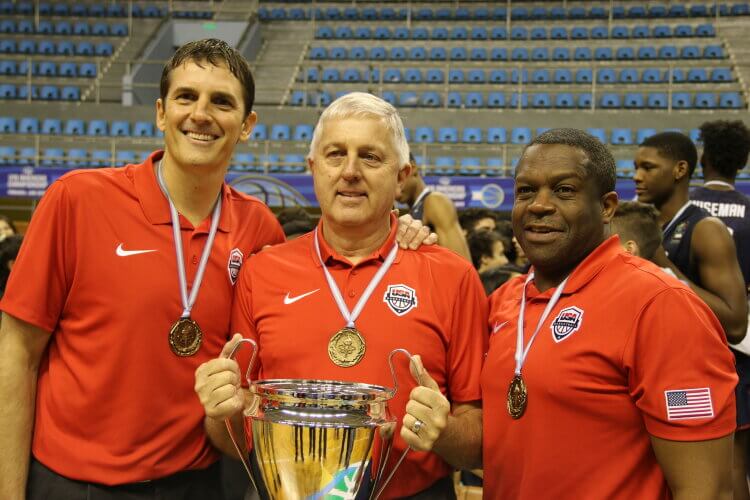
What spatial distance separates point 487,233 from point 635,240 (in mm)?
2492

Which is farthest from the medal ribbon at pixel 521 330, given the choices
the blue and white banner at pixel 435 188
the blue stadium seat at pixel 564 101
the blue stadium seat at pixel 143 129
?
the blue stadium seat at pixel 143 129

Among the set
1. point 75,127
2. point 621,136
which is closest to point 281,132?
point 75,127

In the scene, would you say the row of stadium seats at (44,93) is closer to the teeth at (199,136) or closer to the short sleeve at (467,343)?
the teeth at (199,136)

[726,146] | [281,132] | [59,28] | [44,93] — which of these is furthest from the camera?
[59,28]

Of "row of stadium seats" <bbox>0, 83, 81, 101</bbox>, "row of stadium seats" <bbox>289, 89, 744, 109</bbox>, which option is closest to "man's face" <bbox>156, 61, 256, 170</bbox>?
"row of stadium seats" <bbox>289, 89, 744, 109</bbox>

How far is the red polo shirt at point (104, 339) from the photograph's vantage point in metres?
1.99

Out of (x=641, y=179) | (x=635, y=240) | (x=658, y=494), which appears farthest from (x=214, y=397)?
(x=641, y=179)

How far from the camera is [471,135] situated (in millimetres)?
14961

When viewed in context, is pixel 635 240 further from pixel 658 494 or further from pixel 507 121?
pixel 507 121

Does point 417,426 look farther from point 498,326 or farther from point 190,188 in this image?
point 190,188

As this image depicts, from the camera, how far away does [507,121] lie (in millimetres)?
15078

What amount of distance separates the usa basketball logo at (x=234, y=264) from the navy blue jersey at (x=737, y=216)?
2.49m

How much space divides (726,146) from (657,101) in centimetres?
1253

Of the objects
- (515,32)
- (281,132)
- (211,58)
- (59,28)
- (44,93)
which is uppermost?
(515,32)
